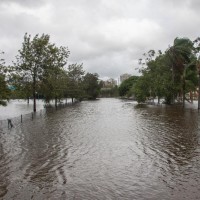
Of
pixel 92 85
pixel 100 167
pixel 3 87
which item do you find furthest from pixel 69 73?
pixel 100 167

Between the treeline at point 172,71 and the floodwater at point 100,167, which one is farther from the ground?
the treeline at point 172,71

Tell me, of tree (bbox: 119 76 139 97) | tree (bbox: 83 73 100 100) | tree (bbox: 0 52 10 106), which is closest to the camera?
tree (bbox: 0 52 10 106)

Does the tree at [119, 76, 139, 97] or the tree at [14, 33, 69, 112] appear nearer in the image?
the tree at [14, 33, 69, 112]

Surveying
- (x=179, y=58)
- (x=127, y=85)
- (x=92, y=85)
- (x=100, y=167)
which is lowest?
(x=100, y=167)

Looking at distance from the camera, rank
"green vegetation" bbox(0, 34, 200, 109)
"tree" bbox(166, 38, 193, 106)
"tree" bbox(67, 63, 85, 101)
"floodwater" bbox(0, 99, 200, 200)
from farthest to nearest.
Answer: "tree" bbox(67, 63, 85, 101)
"tree" bbox(166, 38, 193, 106)
"green vegetation" bbox(0, 34, 200, 109)
"floodwater" bbox(0, 99, 200, 200)

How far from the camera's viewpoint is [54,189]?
10.4 metres

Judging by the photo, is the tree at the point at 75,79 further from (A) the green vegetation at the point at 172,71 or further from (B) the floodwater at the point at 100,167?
(B) the floodwater at the point at 100,167

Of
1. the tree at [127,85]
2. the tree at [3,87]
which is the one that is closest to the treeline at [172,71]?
the tree at [3,87]

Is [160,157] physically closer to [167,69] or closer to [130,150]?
[130,150]

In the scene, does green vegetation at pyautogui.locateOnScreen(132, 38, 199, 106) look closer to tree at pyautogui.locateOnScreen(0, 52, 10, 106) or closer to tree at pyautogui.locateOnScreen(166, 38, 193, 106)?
tree at pyautogui.locateOnScreen(166, 38, 193, 106)

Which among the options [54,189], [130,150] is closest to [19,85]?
[130,150]

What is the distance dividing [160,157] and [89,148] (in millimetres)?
4132

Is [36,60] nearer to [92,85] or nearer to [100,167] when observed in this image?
[100,167]

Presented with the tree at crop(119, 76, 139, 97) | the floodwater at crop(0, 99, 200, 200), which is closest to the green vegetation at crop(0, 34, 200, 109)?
the floodwater at crop(0, 99, 200, 200)
